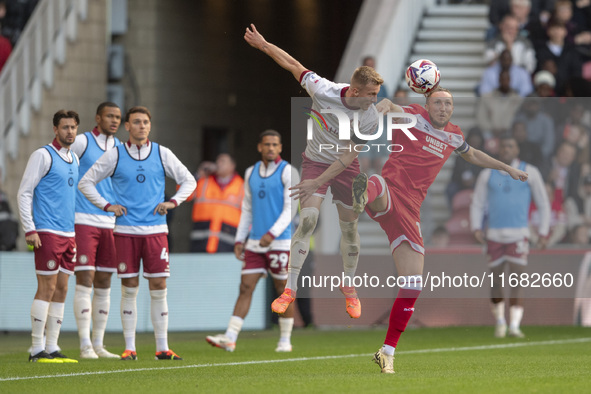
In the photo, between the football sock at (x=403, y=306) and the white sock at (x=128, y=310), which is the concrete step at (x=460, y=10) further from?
the football sock at (x=403, y=306)

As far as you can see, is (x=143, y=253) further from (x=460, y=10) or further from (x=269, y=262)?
(x=460, y=10)

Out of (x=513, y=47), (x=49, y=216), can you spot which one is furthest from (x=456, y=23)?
(x=49, y=216)

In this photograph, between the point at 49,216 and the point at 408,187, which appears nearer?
the point at 408,187

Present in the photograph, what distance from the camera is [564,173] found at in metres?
Result: 16.3

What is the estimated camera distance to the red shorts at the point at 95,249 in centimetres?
1183

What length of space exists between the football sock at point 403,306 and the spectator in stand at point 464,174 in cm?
661

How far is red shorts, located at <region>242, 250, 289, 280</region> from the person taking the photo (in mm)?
12664

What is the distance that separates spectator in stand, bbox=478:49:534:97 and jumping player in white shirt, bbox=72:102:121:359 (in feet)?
26.5

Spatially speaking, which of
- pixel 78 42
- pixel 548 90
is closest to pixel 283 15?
pixel 78 42

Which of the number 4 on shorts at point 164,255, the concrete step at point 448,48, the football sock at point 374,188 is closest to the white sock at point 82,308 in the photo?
the number 4 on shorts at point 164,255

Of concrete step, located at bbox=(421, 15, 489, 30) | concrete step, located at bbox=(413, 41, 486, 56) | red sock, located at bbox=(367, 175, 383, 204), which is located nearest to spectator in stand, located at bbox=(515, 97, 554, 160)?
concrete step, located at bbox=(413, 41, 486, 56)

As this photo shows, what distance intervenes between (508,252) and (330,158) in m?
5.56

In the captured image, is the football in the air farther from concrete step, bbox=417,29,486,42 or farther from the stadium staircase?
concrete step, bbox=417,29,486,42

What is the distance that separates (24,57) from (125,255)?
9230mm
